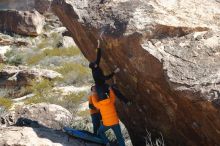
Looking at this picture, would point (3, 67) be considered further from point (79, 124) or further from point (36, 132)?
point (36, 132)

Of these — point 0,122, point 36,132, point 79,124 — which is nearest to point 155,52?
point 36,132

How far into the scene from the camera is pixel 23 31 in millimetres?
24734

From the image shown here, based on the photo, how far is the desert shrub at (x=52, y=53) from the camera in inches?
894

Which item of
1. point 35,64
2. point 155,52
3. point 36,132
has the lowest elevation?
point 35,64

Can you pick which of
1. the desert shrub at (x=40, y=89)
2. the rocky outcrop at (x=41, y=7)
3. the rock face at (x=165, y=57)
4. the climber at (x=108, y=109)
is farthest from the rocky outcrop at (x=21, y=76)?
the climber at (x=108, y=109)

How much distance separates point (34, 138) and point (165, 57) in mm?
2446

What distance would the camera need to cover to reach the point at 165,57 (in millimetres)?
6355

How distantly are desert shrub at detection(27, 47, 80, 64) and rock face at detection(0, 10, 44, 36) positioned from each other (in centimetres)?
178

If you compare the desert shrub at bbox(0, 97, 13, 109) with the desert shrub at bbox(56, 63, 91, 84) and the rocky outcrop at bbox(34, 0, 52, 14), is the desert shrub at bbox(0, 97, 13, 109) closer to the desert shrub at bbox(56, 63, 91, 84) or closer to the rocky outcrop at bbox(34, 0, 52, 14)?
the desert shrub at bbox(56, 63, 91, 84)

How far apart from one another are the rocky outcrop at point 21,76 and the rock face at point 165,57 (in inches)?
408

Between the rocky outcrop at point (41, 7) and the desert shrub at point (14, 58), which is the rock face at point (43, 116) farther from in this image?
the rocky outcrop at point (41, 7)

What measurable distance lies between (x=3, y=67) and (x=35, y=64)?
2003 mm

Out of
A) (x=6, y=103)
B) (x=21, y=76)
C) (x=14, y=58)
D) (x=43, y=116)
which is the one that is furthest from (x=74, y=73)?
(x=43, y=116)

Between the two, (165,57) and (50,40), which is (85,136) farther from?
(50,40)
